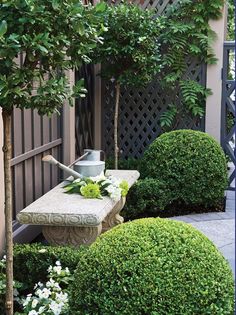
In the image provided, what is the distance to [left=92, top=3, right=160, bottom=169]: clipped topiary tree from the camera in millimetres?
5789

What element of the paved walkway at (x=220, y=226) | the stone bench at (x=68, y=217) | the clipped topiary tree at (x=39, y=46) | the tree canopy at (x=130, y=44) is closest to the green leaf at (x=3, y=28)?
the clipped topiary tree at (x=39, y=46)

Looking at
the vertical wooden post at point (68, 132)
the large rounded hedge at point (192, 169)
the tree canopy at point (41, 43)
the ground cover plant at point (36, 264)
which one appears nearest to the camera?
the tree canopy at point (41, 43)

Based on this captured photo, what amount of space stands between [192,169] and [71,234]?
2.21 meters

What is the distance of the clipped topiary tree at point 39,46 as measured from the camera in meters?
2.41

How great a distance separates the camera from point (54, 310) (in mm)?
2742

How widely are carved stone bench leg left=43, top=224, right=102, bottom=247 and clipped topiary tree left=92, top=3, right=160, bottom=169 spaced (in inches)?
102

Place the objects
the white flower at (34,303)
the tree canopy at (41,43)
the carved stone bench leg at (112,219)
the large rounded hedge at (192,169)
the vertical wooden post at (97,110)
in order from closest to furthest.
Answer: the tree canopy at (41,43) → the white flower at (34,303) → the carved stone bench leg at (112,219) → the large rounded hedge at (192,169) → the vertical wooden post at (97,110)

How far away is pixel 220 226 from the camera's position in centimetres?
521

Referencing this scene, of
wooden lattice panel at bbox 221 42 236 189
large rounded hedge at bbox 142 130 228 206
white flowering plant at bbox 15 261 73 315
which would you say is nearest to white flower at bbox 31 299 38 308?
white flowering plant at bbox 15 261 73 315

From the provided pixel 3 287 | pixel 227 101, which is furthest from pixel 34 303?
pixel 227 101

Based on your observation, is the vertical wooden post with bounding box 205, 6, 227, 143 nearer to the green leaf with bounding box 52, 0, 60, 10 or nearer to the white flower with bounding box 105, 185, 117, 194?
the white flower with bounding box 105, 185, 117, 194

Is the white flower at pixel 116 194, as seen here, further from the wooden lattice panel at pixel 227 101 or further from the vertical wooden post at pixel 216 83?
the vertical wooden post at pixel 216 83

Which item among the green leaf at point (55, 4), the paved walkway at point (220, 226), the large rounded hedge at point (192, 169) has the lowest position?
the paved walkway at point (220, 226)

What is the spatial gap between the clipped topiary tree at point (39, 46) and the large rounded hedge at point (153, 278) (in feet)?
1.96
